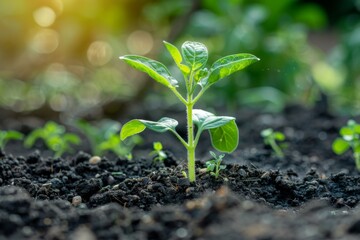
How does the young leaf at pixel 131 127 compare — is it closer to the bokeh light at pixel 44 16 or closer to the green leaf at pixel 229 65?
the green leaf at pixel 229 65

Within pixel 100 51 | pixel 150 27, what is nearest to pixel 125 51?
pixel 100 51

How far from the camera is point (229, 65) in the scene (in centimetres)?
251

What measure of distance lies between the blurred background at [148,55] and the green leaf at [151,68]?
9.78ft

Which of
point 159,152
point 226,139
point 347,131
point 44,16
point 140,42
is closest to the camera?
point 226,139

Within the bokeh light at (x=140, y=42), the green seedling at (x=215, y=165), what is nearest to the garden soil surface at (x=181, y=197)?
the green seedling at (x=215, y=165)

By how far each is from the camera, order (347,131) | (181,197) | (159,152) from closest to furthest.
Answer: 1. (181,197)
2. (159,152)
3. (347,131)

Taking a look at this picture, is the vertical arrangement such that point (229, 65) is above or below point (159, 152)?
above

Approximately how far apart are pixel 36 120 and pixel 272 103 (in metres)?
1.97

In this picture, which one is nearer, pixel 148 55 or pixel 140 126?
pixel 140 126

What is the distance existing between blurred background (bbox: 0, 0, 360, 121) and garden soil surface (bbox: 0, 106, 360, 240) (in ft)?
5.27

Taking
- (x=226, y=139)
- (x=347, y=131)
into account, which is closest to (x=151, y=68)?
(x=226, y=139)

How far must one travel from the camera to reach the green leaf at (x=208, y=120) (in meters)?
2.48

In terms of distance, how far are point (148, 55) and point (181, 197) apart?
16.6 feet

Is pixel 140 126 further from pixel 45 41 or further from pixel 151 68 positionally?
pixel 45 41
